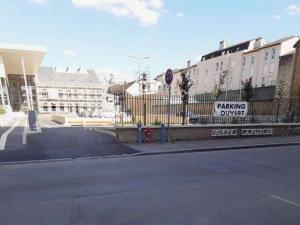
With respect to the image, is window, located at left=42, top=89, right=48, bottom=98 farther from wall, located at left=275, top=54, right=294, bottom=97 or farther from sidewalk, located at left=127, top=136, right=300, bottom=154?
sidewalk, located at left=127, top=136, right=300, bottom=154

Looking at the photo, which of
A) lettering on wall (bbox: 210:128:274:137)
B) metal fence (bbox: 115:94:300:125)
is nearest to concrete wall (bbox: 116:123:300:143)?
lettering on wall (bbox: 210:128:274:137)

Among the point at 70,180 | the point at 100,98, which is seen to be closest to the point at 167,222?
the point at 70,180

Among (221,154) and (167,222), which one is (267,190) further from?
(221,154)

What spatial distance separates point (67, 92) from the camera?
2406 inches

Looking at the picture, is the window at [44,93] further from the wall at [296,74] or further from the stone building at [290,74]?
the wall at [296,74]

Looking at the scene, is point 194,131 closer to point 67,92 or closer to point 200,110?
point 200,110

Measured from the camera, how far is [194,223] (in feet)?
11.8

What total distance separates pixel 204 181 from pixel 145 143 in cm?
546

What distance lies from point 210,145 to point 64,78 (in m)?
60.2

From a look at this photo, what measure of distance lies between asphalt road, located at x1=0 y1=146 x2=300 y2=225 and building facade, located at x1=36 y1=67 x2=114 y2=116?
5124 centimetres

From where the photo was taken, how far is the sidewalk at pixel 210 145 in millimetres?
9645

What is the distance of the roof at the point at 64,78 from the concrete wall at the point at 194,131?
55376 mm

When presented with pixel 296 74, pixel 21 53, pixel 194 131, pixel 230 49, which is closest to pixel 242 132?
pixel 194 131

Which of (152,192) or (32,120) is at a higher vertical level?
(32,120)
